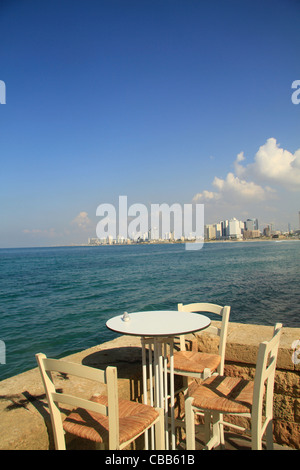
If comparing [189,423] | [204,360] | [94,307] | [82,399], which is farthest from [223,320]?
[94,307]

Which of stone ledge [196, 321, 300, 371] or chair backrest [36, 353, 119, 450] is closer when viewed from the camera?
chair backrest [36, 353, 119, 450]

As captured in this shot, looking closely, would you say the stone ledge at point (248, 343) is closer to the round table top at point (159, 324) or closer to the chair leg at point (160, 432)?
the round table top at point (159, 324)

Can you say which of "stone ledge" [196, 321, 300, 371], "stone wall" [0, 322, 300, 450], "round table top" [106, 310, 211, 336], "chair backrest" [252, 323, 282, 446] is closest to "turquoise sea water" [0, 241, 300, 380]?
"stone wall" [0, 322, 300, 450]

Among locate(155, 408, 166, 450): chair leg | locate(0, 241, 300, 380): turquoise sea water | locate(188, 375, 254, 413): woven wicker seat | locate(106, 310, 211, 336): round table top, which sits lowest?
locate(0, 241, 300, 380): turquoise sea water

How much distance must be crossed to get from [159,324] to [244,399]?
2.66 ft

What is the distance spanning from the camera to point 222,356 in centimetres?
276

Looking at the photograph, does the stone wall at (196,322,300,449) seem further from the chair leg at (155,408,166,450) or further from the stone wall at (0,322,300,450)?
the chair leg at (155,408,166,450)

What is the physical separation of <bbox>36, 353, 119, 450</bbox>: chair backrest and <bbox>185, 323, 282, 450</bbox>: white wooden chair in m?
0.75

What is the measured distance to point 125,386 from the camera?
2582mm

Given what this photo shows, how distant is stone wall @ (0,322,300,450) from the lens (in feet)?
6.50

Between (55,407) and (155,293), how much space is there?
19.4 m

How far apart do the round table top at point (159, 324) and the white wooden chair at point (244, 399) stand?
48cm

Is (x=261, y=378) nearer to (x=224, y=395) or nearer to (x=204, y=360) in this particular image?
(x=224, y=395)
